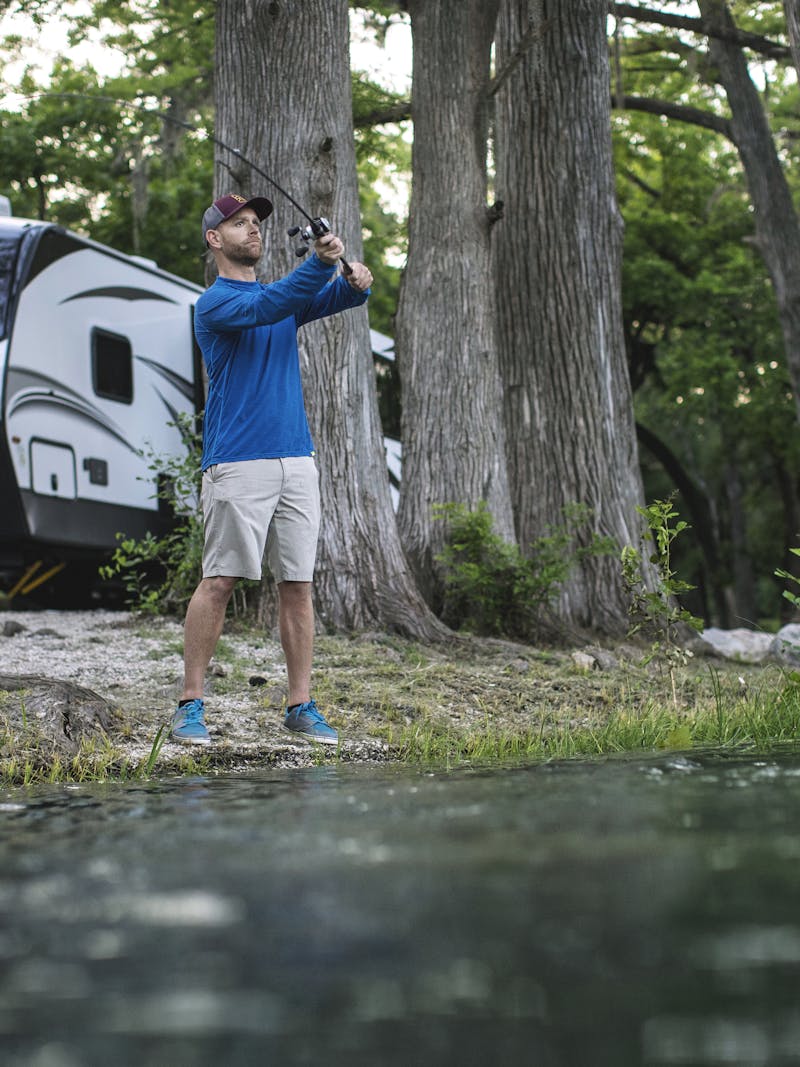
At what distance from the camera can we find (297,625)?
4902 millimetres

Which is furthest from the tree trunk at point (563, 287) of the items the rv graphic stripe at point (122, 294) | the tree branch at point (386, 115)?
the rv graphic stripe at point (122, 294)

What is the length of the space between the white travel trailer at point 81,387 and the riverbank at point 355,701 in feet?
7.91

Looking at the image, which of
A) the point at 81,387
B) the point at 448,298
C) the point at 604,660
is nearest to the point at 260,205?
the point at 604,660

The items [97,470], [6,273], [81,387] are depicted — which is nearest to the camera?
[6,273]

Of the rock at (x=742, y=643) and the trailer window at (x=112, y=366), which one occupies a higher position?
the trailer window at (x=112, y=366)

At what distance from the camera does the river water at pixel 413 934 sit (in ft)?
3.92

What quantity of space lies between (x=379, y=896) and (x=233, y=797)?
4.56 feet

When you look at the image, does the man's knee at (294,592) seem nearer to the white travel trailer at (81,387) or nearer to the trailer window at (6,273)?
the white travel trailer at (81,387)

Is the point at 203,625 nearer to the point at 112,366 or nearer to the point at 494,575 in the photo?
the point at 494,575

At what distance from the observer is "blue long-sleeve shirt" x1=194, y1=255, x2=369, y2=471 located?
15.7 ft

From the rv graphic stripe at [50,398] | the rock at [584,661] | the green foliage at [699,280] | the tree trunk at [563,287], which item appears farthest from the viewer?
the green foliage at [699,280]

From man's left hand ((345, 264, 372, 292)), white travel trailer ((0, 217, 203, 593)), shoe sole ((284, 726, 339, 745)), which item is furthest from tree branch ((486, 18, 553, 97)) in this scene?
shoe sole ((284, 726, 339, 745))

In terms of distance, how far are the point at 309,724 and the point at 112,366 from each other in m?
7.71

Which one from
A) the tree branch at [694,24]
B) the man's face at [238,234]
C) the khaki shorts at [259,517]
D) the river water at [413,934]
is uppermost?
the tree branch at [694,24]
